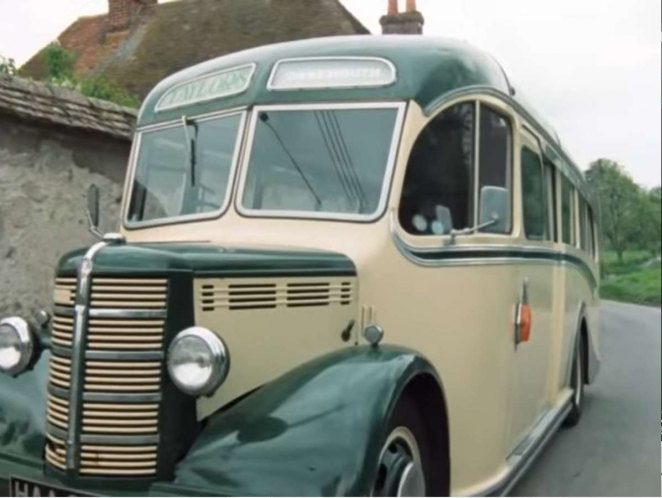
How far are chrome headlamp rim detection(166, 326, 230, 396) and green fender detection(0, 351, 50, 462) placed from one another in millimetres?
697

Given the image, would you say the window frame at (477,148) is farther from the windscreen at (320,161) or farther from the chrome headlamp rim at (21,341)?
the chrome headlamp rim at (21,341)

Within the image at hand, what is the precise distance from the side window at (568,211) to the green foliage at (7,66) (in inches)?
143

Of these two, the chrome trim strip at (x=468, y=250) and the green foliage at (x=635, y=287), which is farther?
the green foliage at (x=635, y=287)

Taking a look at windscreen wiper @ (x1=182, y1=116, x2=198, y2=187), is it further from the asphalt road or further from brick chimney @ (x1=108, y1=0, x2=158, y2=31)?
→ the asphalt road

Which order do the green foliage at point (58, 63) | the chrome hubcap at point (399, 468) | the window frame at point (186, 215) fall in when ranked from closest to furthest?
the chrome hubcap at point (399, 468) → the window frame at point (186, 215) → the green foliage at point (58, 63)

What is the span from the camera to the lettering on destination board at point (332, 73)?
388 centimetres

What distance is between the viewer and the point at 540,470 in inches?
231

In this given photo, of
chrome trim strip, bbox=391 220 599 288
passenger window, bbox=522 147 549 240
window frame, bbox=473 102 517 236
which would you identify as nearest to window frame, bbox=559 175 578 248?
passenger window, bbox=522 147 549 240

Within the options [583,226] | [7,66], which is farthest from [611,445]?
[7,66]

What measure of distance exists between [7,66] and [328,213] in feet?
6.19

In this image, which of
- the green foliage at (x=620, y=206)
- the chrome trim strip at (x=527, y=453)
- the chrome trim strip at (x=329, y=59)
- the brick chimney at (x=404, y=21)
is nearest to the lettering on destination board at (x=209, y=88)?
the chrome trim strip at (x=329, y=59)

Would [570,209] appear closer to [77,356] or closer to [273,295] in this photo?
[273,295]

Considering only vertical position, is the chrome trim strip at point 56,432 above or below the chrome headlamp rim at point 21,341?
below

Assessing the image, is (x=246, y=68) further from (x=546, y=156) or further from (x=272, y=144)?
(x=546, y=156)
